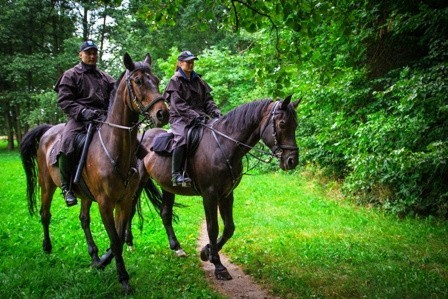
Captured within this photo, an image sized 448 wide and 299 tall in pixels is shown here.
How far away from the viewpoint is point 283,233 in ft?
26.5

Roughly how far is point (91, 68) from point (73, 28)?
26933 millimetres

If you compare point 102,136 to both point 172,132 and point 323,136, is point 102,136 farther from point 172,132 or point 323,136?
point 323,136

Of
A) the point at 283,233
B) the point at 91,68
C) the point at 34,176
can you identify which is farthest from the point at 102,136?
the point at 283,233

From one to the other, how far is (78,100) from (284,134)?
10.7 ft

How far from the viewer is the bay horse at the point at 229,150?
5121 mm

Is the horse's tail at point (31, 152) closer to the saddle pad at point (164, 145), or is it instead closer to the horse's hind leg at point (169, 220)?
the saddle pad at point (164, 145)

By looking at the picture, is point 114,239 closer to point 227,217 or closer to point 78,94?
point 227,217

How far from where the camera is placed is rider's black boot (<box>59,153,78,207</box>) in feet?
18.3

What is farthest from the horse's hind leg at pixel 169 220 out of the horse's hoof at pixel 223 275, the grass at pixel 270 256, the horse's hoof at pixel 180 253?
the horse's hoof at pixel 223 275

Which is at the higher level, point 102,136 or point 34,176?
point 102,136

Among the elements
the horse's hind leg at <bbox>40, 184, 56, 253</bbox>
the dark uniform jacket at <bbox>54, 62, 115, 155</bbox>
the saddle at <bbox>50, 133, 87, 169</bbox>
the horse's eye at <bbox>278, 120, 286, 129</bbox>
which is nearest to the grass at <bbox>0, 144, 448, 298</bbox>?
the horse's hind leg at <bbox>40, 184, 56, 253</bbox>

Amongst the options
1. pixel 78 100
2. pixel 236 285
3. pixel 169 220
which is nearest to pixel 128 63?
pixel 78 100

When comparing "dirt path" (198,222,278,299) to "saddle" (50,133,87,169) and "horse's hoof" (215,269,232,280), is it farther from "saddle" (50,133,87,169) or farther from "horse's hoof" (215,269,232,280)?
"saddle" (50,133,87,169)

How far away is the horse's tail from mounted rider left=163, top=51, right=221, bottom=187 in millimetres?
2718
